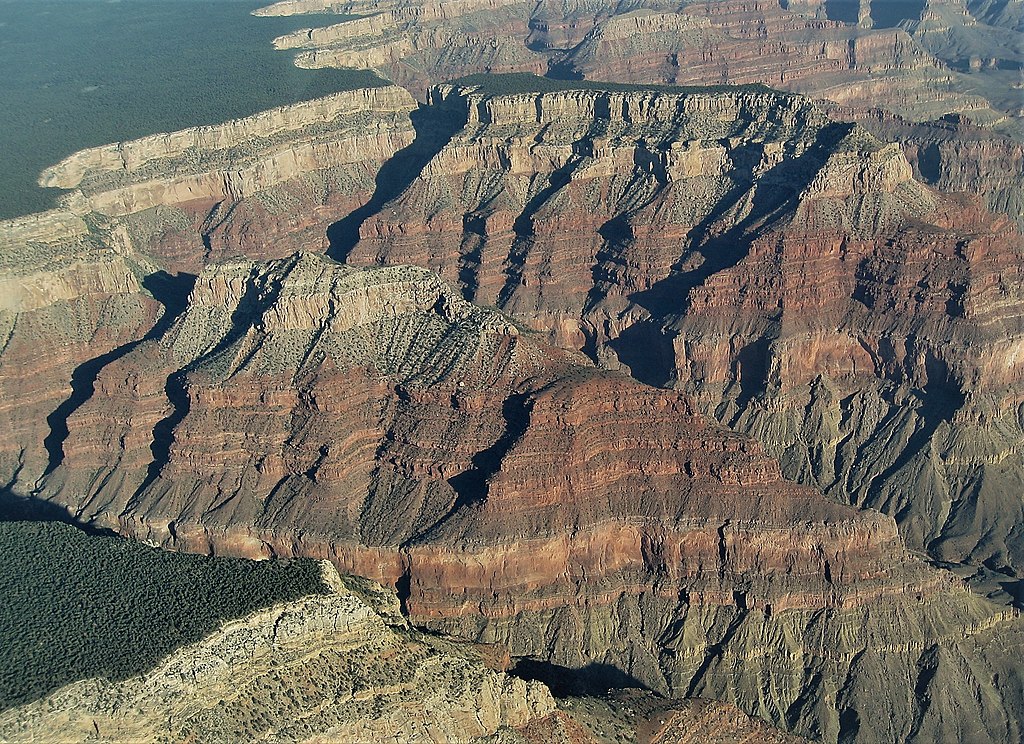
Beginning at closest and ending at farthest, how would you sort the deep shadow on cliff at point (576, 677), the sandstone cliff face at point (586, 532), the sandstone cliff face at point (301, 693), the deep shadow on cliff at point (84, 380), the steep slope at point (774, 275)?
the sandstone cliff face at point (301, 693) → the deep shadow on cliff at point (576, 677) → the sandstone cliff face at point (586, 532) → the deep shadow on cliff at point (84, 380) → the steep slope at point (774, 275)

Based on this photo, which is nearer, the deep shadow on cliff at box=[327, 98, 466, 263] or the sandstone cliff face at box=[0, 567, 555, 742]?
the sandstone cliff face at box=[0, 567, 555, 742]

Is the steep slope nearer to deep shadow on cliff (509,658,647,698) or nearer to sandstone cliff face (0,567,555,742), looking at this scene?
deep shadow on cliff (509,658,647,698)

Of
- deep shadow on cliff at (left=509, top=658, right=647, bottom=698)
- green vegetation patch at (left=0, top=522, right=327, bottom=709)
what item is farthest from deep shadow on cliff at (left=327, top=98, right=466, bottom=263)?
green vegetation patch at (left=0, top=522, right=327, bottom=709)

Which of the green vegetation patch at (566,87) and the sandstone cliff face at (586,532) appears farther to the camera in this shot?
the green vegetation patch at (566,87)

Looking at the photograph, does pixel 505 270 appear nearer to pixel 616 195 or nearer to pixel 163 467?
pixel 616 195

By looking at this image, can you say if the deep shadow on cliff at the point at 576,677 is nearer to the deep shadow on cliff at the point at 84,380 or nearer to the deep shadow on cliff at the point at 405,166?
the deep shadow on cliff at the point at 84,380

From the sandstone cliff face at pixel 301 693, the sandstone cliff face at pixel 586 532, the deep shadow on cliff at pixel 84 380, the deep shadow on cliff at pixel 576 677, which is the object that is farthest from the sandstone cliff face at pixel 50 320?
the sandstone cliff face at pixel 301 693

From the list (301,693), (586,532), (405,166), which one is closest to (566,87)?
(405,166)
